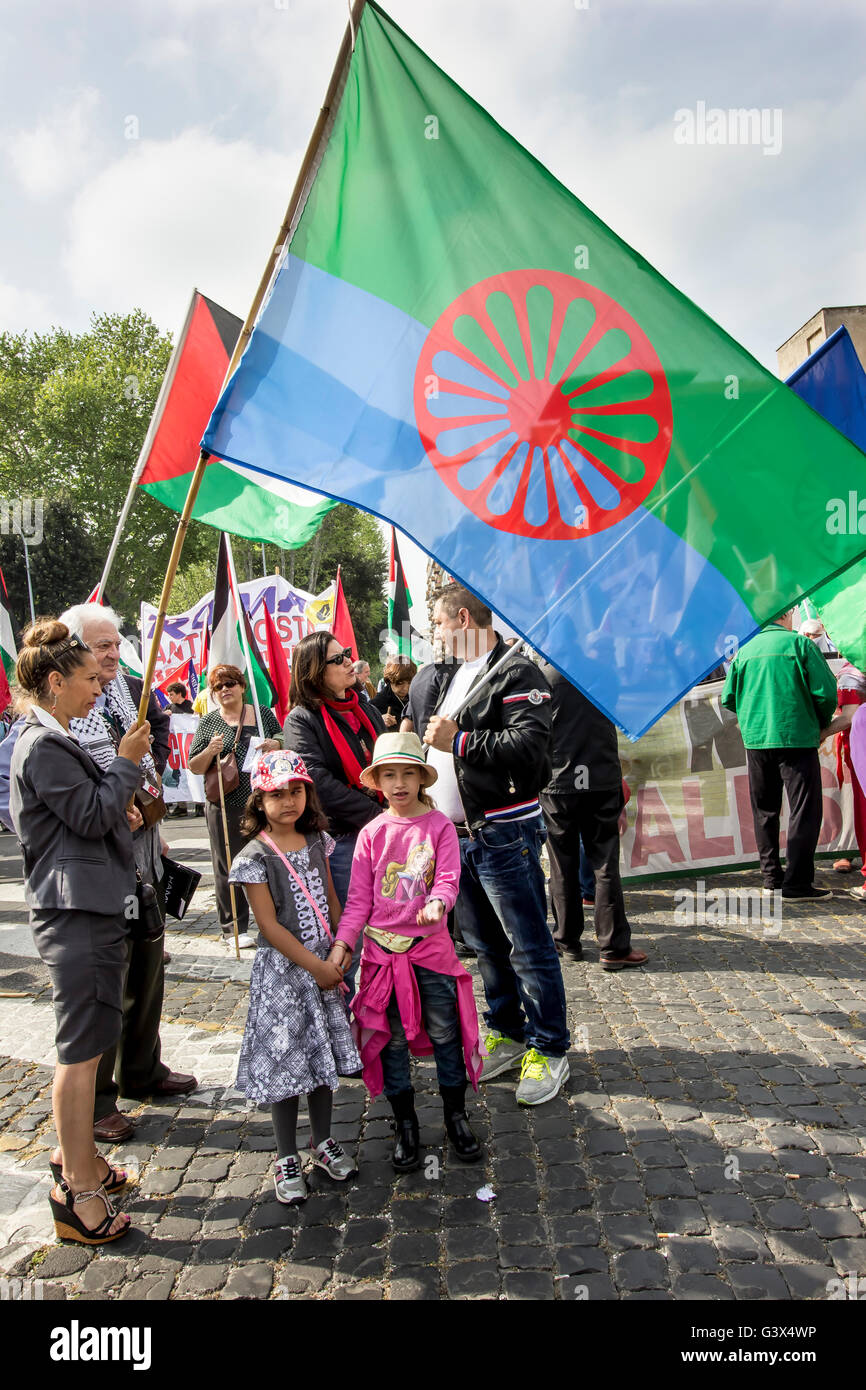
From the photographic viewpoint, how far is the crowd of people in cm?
280

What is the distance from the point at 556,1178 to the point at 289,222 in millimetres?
3244

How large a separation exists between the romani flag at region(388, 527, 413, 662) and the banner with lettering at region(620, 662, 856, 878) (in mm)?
3314

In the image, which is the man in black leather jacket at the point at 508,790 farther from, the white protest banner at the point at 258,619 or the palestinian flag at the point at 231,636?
the white protest banner at the point at 258,619

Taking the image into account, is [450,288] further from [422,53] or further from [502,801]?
[502,801]

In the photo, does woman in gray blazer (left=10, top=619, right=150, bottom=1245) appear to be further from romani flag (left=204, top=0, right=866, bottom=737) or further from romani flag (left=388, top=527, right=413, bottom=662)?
romani flag (left=388, top=527, right=413, bottom=662)

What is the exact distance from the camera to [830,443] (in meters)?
2.91

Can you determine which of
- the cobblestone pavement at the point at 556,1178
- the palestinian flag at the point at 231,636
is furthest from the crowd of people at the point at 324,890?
the palestinian flag at the point at 231,636

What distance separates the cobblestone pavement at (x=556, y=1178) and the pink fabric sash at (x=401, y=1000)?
0.35 m

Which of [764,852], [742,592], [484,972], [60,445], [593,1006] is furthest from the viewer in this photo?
[60,445]

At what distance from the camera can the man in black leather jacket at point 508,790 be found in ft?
11.1

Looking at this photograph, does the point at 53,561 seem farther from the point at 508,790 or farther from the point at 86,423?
the point at 508,790

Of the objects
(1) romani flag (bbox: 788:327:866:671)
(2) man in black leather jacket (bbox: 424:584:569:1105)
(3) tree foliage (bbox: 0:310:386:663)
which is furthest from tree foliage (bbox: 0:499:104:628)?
(2) man in black leather jacket (bbox: 424:584:569:1105)
